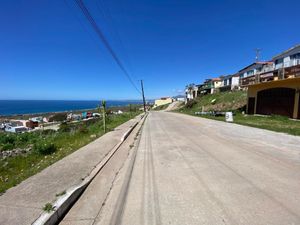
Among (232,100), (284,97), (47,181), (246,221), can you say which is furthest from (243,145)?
(232,100)

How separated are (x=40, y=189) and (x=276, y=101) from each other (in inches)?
→ 916

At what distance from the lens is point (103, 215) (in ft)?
10.6

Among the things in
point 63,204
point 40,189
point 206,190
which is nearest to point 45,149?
point 40,189

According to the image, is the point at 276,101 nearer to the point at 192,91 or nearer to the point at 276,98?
the point at 276,98

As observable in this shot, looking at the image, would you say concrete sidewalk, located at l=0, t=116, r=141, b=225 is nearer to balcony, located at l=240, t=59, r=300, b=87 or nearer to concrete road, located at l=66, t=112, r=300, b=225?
concrete road, located at l=66, t=112, r=300, b=225

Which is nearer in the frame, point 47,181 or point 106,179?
point 47,181

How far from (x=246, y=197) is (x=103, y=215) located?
276 centimetres

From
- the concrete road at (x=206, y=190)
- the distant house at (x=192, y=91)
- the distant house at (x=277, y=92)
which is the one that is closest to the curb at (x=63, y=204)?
the concrete road at (x=206, y=190)

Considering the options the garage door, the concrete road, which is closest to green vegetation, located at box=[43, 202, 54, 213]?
the concrete road

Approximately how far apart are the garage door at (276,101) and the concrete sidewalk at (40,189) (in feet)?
65.3

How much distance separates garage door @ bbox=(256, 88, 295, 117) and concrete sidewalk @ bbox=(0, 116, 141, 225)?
1990cm

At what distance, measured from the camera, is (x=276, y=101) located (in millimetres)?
20312

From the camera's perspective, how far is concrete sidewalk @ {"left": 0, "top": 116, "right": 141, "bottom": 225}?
9.86ft

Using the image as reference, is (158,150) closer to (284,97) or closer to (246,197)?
(246,197)
